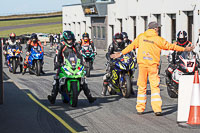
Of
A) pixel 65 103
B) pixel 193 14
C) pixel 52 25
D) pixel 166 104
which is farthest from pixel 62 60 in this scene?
pixel 52 25

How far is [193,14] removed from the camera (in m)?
32.0

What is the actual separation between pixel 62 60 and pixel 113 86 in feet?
6.95

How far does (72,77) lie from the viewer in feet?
40.1

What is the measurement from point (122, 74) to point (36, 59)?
894 centimetres

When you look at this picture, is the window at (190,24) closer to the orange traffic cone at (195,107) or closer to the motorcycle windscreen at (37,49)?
the motorcycle windscreen at (37,49)

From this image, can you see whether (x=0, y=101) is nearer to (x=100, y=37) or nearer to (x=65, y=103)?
(x=65, y=103)

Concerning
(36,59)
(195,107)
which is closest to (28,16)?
(36,59)

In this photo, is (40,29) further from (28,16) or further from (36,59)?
(36,59)

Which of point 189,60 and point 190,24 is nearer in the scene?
point 189,60

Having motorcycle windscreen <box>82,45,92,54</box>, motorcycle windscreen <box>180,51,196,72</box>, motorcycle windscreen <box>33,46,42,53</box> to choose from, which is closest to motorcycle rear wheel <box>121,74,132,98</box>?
motorcycle windscreen <box>180,51,196,72</box>

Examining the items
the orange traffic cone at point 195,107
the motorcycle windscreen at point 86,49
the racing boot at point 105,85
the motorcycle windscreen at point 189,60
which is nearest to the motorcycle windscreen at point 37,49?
the motorcycle windscreen at point 86,49

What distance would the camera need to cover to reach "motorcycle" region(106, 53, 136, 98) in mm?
13664

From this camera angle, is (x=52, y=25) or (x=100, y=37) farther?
(x=52, y=25)

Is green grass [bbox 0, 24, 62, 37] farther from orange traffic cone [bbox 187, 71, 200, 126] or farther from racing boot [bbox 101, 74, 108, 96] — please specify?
orange traffic cone [bbox 187, 71, 200, 126]
